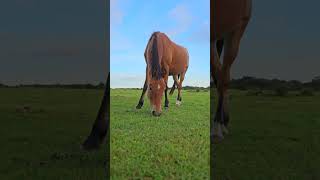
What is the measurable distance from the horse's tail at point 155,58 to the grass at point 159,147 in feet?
2.98

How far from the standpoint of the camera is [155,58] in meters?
9.46

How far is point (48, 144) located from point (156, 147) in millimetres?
1479

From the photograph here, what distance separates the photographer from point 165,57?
36.3 ft

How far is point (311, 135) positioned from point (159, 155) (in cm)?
337

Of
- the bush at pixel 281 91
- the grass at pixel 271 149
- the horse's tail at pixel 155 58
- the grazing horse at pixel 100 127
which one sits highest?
the horse's tail at pixel 155 58

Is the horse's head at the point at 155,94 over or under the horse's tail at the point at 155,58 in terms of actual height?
under

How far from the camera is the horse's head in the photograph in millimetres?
9234

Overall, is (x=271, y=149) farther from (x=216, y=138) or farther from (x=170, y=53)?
(x=170, y=53)

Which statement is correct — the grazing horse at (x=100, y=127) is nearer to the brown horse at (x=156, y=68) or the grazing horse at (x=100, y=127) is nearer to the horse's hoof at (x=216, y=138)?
the horse's hoof at (x=216, y=138)

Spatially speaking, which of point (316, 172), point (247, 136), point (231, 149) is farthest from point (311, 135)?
point (316, 172)

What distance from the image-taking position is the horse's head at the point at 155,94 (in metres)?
9.23

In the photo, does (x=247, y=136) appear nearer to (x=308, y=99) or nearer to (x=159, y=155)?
Result: (x=159, y=155)

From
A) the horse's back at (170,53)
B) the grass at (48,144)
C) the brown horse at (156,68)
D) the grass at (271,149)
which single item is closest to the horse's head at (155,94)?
the brown horse at (156,68)

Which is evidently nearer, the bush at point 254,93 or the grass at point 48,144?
the grass at point 48,144
